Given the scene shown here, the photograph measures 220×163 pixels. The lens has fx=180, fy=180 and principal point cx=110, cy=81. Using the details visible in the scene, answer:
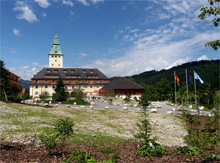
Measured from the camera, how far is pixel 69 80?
268 ft

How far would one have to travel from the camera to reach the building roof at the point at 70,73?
260 feet

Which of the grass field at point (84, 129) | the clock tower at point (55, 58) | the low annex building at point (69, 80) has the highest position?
the clock tower at point (55, 58)

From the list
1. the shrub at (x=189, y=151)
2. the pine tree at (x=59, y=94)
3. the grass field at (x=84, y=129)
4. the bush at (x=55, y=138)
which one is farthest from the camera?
the pine tree at (x=59, y=94)

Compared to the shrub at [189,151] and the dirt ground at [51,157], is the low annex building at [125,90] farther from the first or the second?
the dirt ground at [51,157]

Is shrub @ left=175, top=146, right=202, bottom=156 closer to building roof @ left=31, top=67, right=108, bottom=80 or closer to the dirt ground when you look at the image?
the dirt ground

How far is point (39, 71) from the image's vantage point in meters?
81.8

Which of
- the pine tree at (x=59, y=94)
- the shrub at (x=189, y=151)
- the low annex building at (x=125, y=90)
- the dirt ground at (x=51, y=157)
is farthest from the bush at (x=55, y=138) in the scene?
the low annex building at (x=125, y=90)

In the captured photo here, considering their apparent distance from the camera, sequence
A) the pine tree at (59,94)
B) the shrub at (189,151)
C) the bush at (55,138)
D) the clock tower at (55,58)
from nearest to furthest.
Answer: the bush at (55,138)
the shrub at (189,151)
the pine tree at (59,94)
the clock tower at (55,58)

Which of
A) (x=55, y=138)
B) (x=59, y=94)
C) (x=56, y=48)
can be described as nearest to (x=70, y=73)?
(x=56, y=48)

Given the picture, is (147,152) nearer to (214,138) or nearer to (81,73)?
(214,138)

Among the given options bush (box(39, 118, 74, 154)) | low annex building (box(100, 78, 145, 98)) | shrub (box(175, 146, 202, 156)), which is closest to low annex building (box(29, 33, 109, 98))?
low annex building (box(100, 78, 145, 98))


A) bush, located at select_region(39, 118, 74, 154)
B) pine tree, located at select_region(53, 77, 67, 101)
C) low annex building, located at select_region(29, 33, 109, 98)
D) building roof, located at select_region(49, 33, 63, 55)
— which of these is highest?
building roof, located at select_region(49, 33, 63, 55)

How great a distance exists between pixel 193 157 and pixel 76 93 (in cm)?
3939

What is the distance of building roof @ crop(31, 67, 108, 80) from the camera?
7936 cm
